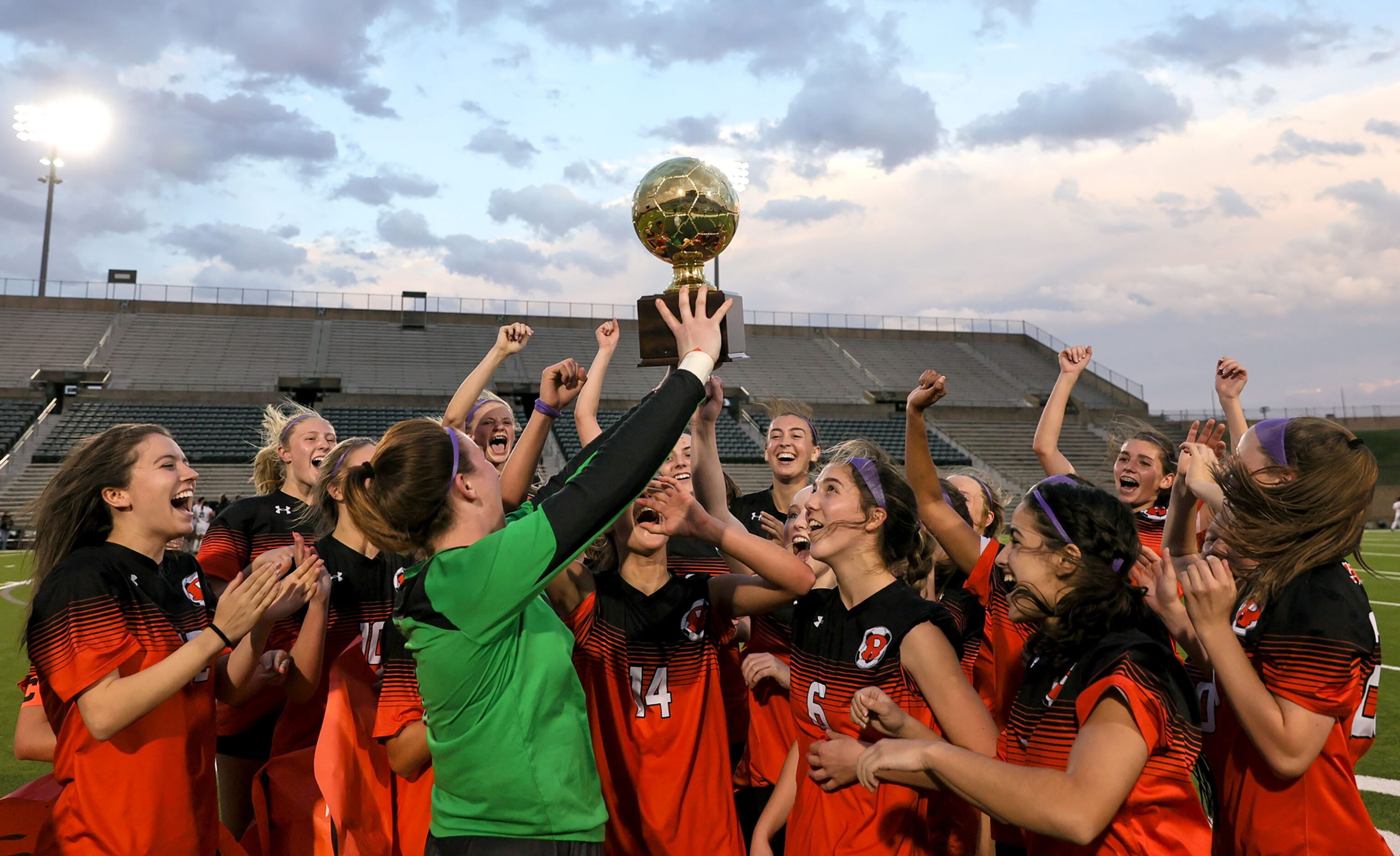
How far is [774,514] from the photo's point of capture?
4941 millimetres

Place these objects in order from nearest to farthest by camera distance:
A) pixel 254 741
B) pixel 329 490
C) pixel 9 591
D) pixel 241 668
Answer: pixel 241 668, pixel 329 490, pixel 254 741, pixel 9 591

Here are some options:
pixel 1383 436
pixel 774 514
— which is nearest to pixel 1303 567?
pixel 774 514

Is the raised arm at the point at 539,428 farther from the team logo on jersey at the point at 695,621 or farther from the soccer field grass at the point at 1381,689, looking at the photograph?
the soccer field grass at the point at 1381,689

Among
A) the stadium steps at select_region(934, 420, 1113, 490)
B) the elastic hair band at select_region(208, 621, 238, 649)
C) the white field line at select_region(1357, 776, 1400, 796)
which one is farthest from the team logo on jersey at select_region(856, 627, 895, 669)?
the stadium steps at select_region(934, 420, 1113, 490)

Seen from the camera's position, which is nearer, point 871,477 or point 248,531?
point 871,477

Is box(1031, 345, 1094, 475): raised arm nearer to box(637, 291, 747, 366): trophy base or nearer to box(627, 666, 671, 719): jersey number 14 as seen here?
box(637, 291, 747, 366): trophy base

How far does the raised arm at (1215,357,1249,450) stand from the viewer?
3873 millimetres

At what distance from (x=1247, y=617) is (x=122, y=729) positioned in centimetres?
306

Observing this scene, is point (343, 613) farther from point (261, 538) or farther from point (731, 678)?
point (731, 678)

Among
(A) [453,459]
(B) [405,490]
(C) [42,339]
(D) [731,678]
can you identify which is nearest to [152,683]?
(B) [405,490]

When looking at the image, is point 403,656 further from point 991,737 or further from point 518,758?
point 991,737

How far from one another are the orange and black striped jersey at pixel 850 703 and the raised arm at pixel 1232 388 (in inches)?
80.8

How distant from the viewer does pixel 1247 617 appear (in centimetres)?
245

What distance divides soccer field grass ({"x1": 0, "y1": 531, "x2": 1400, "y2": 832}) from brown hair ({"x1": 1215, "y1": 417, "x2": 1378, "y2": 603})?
1.46 feet
